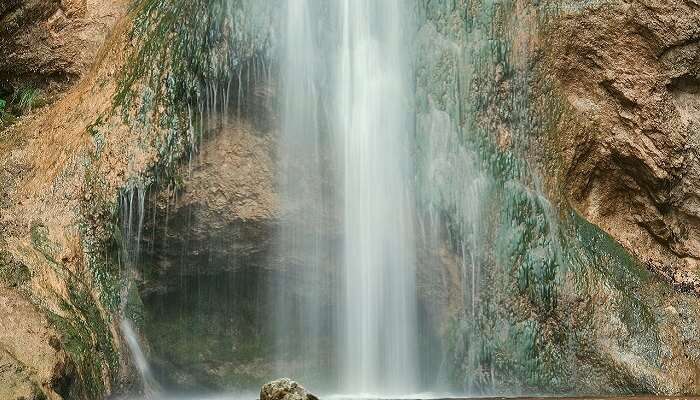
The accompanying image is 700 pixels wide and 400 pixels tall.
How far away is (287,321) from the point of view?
9.52 m

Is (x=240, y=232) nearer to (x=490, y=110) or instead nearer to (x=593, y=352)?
(x=490, y=110)

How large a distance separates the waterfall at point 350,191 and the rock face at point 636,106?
6.98 ft

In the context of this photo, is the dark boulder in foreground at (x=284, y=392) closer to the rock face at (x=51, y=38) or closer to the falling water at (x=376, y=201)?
the falling water at (x=376, y=201)

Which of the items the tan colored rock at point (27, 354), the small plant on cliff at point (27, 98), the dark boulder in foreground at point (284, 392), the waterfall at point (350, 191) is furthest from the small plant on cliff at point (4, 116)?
the dark boulder in foreground at point (284, 392)

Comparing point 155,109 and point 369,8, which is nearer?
point 155,109

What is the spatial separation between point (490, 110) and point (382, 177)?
158 cm

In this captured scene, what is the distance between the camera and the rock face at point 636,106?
10.1 meters

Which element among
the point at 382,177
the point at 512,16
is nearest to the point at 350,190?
the point at 382,177

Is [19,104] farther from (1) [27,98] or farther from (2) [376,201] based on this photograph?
(2) [376,201]

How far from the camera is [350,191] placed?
9.50 m

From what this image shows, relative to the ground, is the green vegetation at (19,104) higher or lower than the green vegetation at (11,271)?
higher

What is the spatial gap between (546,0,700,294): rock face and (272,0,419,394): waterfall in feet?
6.98

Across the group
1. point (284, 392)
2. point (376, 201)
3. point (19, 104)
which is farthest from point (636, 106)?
point (19, 104)

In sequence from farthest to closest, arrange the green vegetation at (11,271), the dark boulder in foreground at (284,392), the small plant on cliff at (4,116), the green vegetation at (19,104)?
the green vegetation at (19,104) → the small plant on cliff at (4,116) → the green vegetation at (11,271) → the dark boulder in foreground at (284,392)
